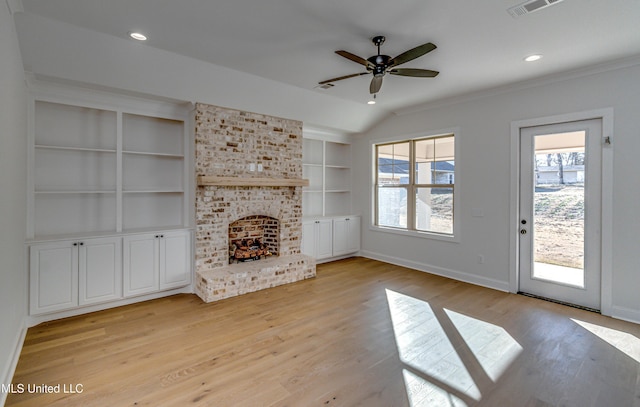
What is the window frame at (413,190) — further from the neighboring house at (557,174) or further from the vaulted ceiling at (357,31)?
the vaulted ceiling at (357,31)

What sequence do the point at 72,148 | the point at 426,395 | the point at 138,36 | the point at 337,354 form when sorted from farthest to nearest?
the point at 72,148, the point at 138,36, the point at 337,354, the point at 426,395

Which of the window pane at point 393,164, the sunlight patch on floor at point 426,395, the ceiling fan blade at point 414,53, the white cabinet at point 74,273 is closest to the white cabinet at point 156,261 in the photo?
the white cabinet at point 74,273

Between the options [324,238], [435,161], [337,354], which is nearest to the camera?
[337,354]

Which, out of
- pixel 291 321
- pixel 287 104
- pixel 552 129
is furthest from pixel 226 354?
pixel 552 129

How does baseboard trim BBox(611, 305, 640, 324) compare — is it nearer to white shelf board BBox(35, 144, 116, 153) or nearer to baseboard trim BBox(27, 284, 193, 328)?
baseboard trim BBox(27, 284, 193, 328)

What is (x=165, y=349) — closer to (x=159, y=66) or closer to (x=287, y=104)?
(x=159, y=66)

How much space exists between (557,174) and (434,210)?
1891 millimetres

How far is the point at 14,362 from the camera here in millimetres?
2518

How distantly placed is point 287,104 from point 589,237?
447cm

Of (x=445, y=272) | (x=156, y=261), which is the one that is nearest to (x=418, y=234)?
(x=445, y=272)

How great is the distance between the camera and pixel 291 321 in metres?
3.46

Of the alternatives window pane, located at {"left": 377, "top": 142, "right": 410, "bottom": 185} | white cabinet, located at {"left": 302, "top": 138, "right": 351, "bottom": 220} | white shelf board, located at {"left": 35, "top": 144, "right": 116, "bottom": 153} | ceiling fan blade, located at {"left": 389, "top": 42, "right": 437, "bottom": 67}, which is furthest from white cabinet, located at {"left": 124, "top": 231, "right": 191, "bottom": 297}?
window pane, located at {"left": 377, "top": 142, "right": 410, "bottom": 185}

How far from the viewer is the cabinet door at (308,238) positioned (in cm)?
577

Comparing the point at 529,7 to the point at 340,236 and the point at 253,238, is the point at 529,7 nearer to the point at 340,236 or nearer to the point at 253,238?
the point at 253,238
